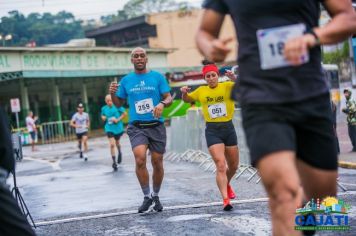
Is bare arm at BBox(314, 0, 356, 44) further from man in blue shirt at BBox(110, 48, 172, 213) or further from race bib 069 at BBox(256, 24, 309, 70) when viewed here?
man in blue shirt at BBox(110, 48, 172, 213)

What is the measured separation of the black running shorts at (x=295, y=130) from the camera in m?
3.09

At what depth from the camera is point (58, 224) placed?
716cm

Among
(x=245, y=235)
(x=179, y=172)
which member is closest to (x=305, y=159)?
(x=245, y=235)

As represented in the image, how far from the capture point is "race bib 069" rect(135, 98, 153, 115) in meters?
7.81

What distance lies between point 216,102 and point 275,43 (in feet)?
16.6

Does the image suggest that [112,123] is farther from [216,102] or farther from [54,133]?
[54,133]

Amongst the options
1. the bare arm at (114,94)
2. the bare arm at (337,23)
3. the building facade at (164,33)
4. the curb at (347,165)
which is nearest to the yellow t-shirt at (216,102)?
Answer: the bare arm at (114,94)

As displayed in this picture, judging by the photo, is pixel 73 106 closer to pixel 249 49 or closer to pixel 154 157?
pixel 154 157

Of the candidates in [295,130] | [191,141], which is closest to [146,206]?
[295,130]

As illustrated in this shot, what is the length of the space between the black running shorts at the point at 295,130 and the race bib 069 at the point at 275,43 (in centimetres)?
22

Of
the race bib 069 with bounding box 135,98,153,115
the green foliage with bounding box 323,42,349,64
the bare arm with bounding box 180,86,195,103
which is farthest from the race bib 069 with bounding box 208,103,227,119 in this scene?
the green foliage with bounding box 323,42,349,64

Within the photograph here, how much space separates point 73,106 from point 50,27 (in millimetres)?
43825

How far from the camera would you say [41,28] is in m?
85.5

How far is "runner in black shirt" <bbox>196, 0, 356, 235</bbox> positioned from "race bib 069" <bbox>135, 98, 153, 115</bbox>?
14.5 ft
